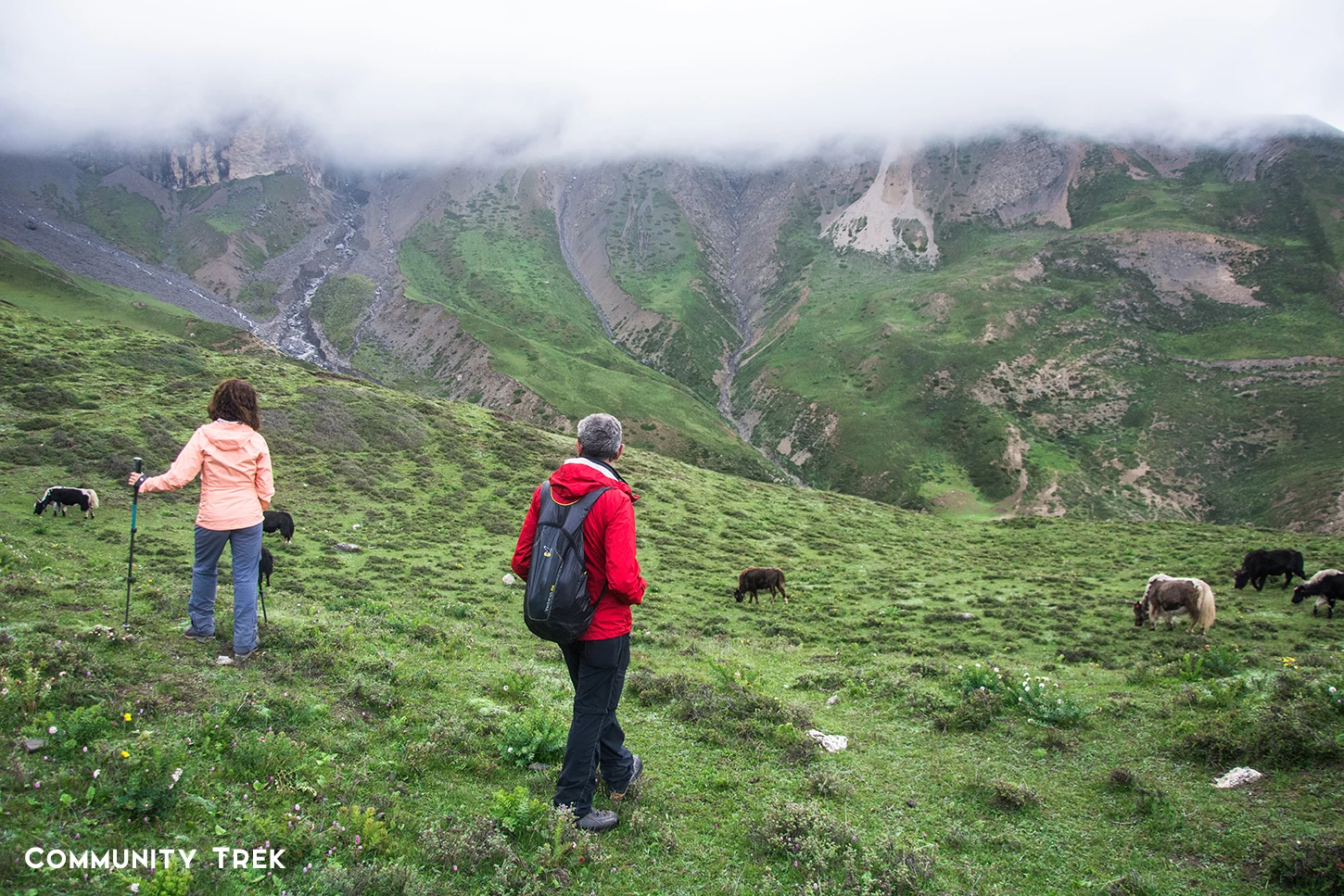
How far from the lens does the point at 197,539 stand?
28.7ft

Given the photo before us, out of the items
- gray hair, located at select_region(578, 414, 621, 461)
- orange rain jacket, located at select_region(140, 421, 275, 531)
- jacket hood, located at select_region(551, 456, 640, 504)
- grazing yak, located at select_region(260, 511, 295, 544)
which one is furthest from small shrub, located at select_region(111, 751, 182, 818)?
grazing yak, located at select_region(260, 511, 295, 544)

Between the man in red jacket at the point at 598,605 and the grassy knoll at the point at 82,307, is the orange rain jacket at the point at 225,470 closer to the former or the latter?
the man in red jacket at the point at 598,605

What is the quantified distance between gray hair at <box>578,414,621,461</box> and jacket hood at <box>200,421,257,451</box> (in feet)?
18.0

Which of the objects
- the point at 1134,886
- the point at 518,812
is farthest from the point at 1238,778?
the point at 518,812

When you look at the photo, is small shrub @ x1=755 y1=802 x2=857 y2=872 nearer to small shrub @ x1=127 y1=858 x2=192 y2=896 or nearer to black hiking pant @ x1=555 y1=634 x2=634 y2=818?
black hiking pant @ x1=555 y1=634 x2=634 y2=818

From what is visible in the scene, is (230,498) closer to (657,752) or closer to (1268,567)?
(657,752)

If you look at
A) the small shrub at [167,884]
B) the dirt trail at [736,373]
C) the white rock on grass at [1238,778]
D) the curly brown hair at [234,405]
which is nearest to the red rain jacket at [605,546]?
the small shrub at [167,884]

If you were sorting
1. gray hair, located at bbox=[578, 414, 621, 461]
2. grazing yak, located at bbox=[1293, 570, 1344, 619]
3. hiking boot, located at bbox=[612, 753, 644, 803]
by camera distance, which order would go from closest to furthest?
gray hair, located at bbox=[578, 414, 621, 461] < hiking boot, located at bbox=[612, 753, 644, 803] < grazing yak, located at bbox=[1293, 570, 1344, 619]

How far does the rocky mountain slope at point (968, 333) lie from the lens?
316 feet

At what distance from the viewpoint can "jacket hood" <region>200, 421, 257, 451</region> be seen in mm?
8586

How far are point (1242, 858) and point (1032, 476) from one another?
10213cm

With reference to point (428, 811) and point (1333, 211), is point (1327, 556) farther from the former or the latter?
point (1333, 211)

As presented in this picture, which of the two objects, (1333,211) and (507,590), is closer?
(507,590)

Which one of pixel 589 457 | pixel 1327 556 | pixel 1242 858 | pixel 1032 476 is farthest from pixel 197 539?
pixel 1032 476
